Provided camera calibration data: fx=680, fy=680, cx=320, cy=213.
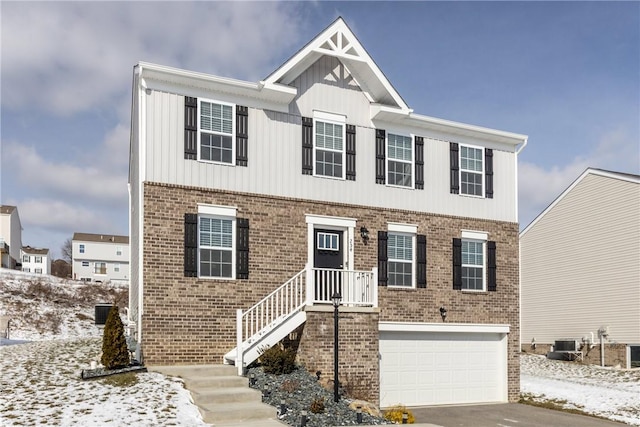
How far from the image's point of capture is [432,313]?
18.2 metres

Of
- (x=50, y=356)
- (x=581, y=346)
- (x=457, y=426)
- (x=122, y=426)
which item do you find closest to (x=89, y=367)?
(x=50, y=356)

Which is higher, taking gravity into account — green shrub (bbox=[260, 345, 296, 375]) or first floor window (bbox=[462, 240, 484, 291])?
first floor window (bbox=[462, 240, 484, 291])

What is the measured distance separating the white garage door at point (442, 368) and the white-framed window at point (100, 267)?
5382cm

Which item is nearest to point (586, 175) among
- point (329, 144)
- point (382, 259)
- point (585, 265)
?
point (585, 265)

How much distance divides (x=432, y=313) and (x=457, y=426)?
411cm

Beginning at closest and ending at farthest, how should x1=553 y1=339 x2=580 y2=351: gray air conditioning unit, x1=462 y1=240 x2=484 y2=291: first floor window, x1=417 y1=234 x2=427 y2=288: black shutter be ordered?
x1=417 y1=234 x2=427 y2=288: black shutter → x1=462 y1=240 x2=484 y2=291: first floor window → x1=553 y1=339 x2=580 y2=351: gray air conditioning unit

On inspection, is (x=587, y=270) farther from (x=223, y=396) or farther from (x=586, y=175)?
(x=223, y=396)

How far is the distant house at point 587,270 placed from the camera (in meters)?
26.1

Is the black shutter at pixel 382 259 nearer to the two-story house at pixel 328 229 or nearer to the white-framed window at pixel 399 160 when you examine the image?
the two-story house at pixel 328 229

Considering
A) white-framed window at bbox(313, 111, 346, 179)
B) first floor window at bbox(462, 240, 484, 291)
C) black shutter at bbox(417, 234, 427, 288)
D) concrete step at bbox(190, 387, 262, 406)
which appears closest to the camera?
concrete step at bbox(190, 387, 262, 406)

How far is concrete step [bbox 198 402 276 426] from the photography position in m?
11.2

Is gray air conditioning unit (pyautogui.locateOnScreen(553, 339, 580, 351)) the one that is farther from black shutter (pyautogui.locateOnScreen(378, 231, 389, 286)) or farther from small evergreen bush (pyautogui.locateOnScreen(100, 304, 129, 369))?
small evergreen bush (pyautogui.locateOnScreen(100, 304, 129, 369))

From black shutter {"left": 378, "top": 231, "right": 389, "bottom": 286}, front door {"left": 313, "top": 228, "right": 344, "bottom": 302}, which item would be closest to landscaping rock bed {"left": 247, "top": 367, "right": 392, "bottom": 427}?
front door {"left": 313, "top": 228, "right": 344, "bottom": 302}

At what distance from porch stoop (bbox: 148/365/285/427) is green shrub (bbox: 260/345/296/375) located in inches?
26.0
